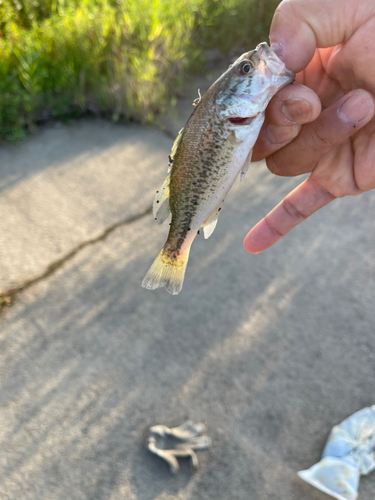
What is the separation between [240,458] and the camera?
93.6 inches

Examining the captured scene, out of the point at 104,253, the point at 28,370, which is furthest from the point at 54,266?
the point at 28,370

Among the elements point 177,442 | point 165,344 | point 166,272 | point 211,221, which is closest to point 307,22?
point 211,221

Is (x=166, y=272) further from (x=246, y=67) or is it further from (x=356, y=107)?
(x=356, y=107)

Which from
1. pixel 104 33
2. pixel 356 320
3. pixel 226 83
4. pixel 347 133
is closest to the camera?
pixel 226 83

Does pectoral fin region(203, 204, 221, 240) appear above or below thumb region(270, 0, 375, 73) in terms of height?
below

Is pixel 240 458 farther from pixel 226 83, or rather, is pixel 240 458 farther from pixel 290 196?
pixel 226 83

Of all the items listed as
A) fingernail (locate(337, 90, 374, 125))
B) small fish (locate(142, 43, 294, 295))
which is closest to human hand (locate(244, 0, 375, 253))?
fingernail (locate(337, 90, 374, 125))

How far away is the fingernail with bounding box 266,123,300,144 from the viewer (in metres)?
1.79

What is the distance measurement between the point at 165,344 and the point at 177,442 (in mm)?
692

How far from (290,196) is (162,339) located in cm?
141

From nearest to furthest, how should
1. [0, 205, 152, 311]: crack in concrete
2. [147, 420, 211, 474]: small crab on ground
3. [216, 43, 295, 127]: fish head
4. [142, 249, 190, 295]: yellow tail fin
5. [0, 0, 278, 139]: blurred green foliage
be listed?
[216, 43, 295, 127]: fish head < [142, 249, 190, 295]: yellow tail fin < [147, 420, 211, 474]: small crab on ground < [0, 205, 152, 311]: crack in concrete < [0, 0, 278, 139]: blurred green foliage

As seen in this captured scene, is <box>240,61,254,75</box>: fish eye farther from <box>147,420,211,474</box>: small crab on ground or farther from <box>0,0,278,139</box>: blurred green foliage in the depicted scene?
<box>0,0,278,139</box>: blurred green foliage

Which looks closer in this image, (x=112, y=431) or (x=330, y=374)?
(x=112, y=431)

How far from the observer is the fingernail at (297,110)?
1.55 meters
